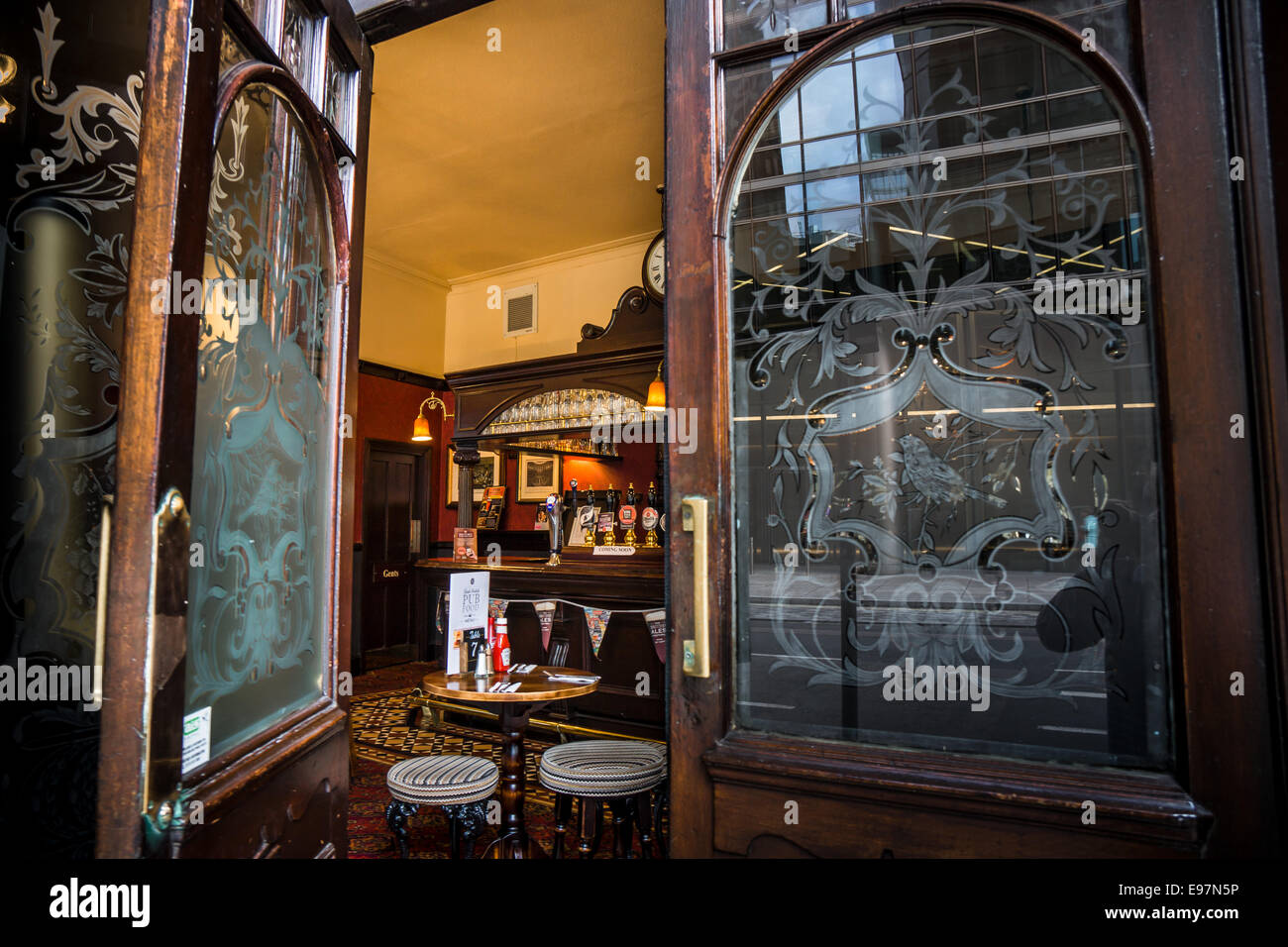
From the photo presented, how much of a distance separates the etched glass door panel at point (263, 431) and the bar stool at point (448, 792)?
1032mm

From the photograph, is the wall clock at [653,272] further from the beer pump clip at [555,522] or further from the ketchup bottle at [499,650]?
the ketchup bottle at [499,650]

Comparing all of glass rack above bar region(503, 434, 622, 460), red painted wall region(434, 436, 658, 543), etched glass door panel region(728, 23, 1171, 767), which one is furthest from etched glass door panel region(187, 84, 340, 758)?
red painted wall region(434, 436, 658, 543)

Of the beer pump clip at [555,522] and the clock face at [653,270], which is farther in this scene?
the clock face at [653,270]

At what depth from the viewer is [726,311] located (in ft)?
5.68

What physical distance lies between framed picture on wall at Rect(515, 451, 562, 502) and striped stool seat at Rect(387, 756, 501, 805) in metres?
6.16

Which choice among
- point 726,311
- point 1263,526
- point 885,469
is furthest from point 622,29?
point 1263,526

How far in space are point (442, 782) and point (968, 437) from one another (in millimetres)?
2303

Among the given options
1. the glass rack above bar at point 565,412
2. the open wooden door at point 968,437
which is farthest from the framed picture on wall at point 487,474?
the open wooden door at point 968,437

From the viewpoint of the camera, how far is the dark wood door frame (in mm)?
7578

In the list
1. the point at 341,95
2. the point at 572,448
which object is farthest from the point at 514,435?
the point at 341,95

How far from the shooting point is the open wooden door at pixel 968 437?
1343 millimetres

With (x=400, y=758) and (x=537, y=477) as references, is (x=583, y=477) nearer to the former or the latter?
(x=537, y=477)
